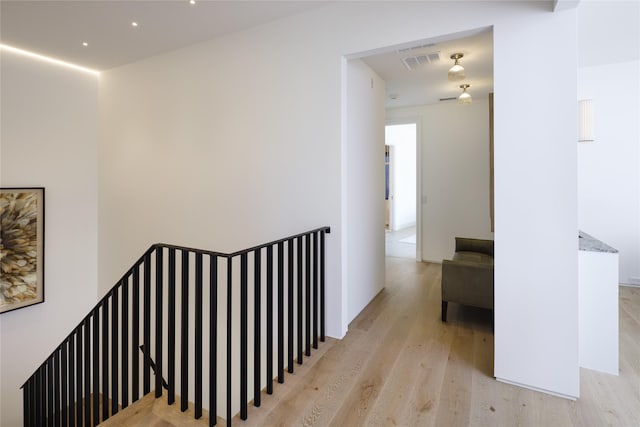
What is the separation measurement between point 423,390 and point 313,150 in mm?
2002

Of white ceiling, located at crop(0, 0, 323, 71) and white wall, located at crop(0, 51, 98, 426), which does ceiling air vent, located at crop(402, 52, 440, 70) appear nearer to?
white ceiling, located at crop(0, 0, 323, 71)

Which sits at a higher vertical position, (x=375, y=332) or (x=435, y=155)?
(x=435, y=155)

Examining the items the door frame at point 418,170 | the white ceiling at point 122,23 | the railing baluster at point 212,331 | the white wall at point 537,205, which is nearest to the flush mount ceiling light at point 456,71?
the white wall at point 537,205

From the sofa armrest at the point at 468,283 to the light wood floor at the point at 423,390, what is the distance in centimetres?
25

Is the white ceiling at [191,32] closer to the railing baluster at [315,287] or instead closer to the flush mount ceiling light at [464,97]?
the flush mount ceiling light at [464,97]

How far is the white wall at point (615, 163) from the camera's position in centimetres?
410

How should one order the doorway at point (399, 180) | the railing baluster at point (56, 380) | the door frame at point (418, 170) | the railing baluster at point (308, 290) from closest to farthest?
1. the railing baluster at point (308, 290)
2. the railing baluster at point (56, 380)
3. the door frame at point (418, 170)
4. the doorway at point (399, 180)

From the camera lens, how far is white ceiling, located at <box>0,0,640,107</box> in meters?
2.80

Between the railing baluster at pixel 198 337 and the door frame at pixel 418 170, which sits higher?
the door frame at pixel 418 170

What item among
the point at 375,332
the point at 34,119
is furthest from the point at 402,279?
the point at 34,119

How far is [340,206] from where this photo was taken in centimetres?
276

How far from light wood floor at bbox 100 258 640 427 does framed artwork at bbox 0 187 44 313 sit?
313cm

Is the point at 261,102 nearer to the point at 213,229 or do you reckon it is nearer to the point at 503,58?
the point at 213,229

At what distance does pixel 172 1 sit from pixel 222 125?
113 centimetres
